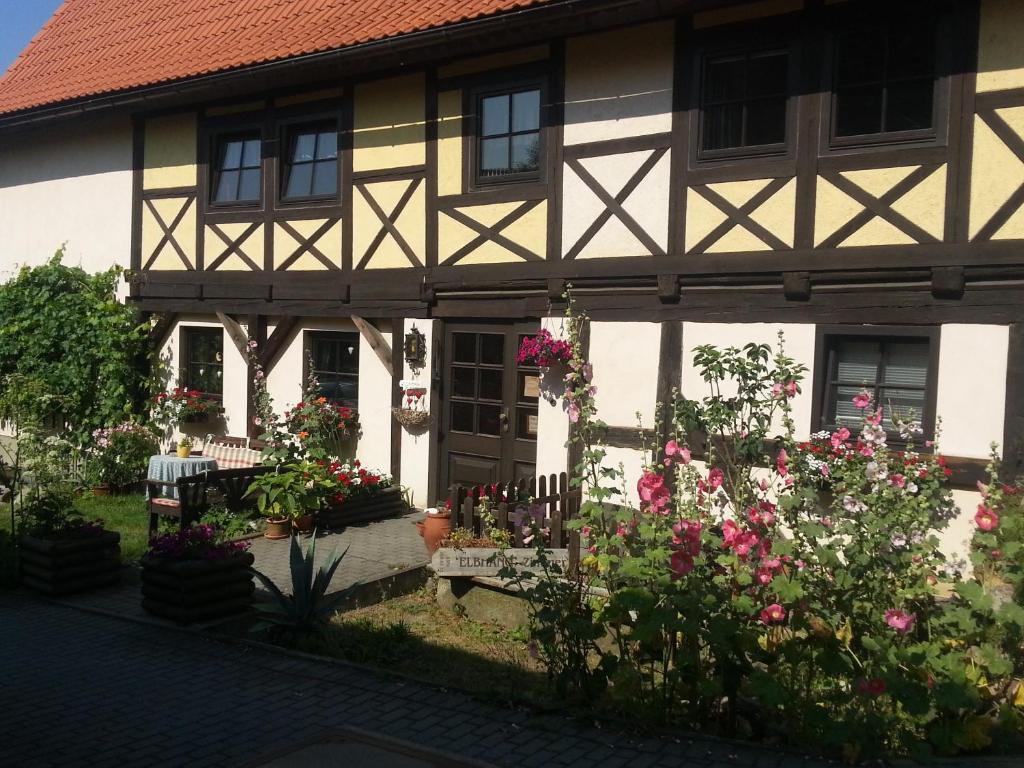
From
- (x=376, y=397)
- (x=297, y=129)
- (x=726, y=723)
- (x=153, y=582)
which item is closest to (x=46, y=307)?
(x=297, y=129)

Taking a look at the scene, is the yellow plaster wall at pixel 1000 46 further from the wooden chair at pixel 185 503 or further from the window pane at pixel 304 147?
the wooden chair at pixel 185 503

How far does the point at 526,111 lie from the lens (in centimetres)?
979

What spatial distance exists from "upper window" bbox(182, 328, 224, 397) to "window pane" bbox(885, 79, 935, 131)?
8929 mm

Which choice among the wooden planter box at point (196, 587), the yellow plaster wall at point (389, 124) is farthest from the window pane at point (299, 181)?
the wooden planter box at point (196, 587)

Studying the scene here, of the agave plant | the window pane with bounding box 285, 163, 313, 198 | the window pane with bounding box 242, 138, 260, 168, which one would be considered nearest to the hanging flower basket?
the window pane with bounding box 285, 163, 313, 198

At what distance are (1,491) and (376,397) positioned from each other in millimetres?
4739

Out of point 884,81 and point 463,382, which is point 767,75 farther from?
point 463,382

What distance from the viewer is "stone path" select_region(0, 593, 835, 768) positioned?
4496 mm

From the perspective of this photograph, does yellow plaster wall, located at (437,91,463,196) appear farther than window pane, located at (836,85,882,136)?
Yes

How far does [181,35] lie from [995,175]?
1116 cm

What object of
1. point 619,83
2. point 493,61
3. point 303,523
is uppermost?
point 493,61

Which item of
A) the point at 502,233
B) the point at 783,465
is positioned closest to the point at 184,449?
the point at 502,233

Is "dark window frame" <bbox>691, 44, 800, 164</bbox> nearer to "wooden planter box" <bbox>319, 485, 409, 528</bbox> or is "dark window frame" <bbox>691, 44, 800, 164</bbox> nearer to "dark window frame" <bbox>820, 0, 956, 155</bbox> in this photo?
"dark window frame" <bbox>820, 0, 956, 155</bbox>

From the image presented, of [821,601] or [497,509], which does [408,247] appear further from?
[821,601]
